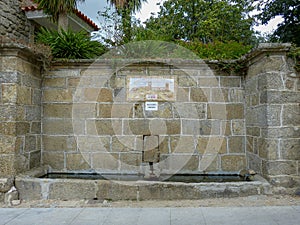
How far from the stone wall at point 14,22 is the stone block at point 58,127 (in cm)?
403

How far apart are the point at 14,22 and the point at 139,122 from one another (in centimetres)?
580

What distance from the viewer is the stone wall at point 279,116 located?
12.2ft

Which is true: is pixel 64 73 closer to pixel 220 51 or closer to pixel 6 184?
pixel 6 184

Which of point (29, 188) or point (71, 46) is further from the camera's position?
point (71, 46)

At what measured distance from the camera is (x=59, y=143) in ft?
15.1

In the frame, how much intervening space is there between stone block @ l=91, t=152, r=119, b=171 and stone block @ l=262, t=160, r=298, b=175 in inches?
90.2

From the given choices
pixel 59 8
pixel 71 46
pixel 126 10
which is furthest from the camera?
pixel 126 10

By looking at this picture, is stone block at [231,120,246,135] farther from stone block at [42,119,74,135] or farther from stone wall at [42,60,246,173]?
stone block at [42,119,74,135]

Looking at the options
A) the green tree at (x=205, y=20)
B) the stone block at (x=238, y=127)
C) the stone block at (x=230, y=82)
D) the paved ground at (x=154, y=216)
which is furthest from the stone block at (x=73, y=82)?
the green tree at (x=205, y=20)

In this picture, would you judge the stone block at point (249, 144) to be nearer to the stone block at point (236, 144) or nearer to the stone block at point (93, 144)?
the stone block at point (236, 144)

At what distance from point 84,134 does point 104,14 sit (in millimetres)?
3581

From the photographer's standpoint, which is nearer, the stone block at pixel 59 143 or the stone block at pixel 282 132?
the stone block at pixel 282 132

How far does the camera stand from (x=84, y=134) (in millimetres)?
4570

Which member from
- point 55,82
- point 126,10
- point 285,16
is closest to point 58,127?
point 55,82
